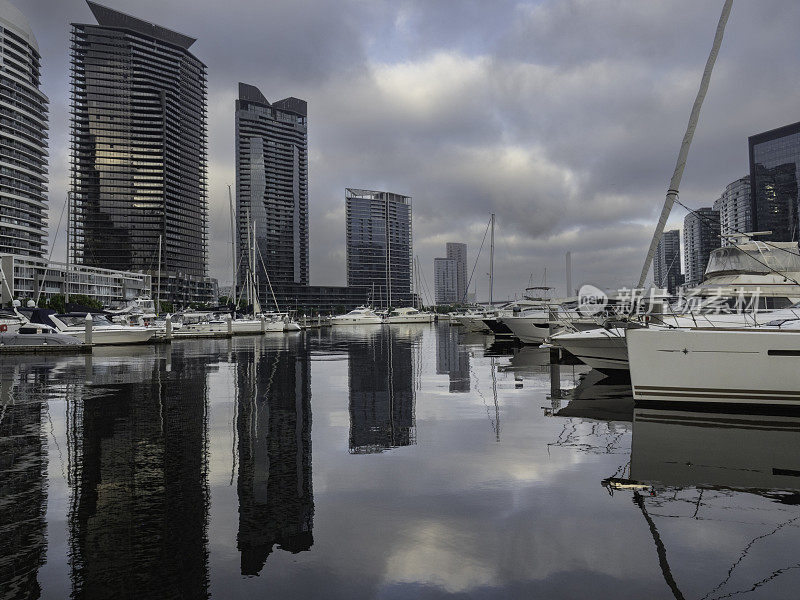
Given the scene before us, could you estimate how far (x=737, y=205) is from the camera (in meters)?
137

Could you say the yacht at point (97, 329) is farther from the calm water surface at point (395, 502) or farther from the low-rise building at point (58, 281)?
the low-rise building at point (58, 281)

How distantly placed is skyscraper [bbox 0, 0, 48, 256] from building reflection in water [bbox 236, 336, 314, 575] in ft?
404

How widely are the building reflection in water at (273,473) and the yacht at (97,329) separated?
2732cm

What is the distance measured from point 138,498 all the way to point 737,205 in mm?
157428

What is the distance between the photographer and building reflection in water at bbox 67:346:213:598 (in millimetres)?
4590

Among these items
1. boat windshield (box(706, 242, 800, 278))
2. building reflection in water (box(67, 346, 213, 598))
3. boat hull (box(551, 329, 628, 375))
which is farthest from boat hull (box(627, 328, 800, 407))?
building reflection in water (box(67, 346, 213, 598))

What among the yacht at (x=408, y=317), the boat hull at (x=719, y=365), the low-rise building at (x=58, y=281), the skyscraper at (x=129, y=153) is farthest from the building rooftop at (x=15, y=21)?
the boat hull at (x=719, y=365)

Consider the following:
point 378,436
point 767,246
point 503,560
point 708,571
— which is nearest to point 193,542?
point 503,560

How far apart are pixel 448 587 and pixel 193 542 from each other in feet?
8.14

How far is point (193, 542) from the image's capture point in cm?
533

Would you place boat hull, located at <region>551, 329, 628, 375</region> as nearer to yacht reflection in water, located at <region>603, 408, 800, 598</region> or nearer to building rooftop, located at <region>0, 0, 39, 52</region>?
yacht reflection in water, located at <region>603, 408, 800, 598</region>

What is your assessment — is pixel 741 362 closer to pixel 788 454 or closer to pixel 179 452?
pixel 788 454

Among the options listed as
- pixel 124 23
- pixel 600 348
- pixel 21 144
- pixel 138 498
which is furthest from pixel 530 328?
pixel 124 23

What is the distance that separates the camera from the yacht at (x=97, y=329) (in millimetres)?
39062
